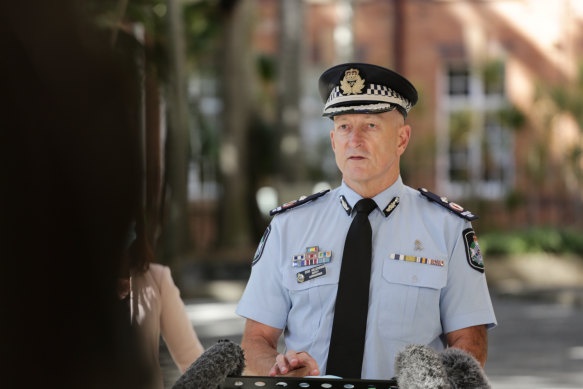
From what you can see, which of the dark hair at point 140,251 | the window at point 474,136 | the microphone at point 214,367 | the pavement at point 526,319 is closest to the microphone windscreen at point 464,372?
the microphone at point 214,367

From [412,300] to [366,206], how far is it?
0.96 feet

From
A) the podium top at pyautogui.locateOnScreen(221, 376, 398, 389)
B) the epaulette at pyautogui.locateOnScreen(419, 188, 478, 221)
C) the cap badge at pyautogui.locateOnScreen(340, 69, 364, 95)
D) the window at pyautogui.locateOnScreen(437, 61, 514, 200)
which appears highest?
the window at pyautogui.locateOnScreen(437, 61, 514, 200)

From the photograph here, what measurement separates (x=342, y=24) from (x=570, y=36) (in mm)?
10063

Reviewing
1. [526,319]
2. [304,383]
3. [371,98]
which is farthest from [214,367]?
[526,319]

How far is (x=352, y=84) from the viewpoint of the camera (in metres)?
2.58

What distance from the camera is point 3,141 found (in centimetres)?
98

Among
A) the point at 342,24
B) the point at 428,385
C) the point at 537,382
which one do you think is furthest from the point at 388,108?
the point at 342,24

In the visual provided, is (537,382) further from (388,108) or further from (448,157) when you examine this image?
(448,157)

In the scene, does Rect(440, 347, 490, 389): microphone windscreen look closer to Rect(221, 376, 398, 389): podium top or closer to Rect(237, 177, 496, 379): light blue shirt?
Rect(221, 376, 398, 389): podium top

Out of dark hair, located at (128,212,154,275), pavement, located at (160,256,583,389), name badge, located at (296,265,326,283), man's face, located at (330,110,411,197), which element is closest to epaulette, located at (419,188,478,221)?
man's face, located at (330,110,411,197)

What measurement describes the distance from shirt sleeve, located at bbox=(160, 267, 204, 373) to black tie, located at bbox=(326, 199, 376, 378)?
1.22 feet

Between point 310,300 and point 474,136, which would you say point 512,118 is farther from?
point 310,300

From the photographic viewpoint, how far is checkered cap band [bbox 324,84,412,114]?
8.38 feet

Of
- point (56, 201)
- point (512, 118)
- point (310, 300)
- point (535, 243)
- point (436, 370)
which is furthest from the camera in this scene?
point (512, 118)
